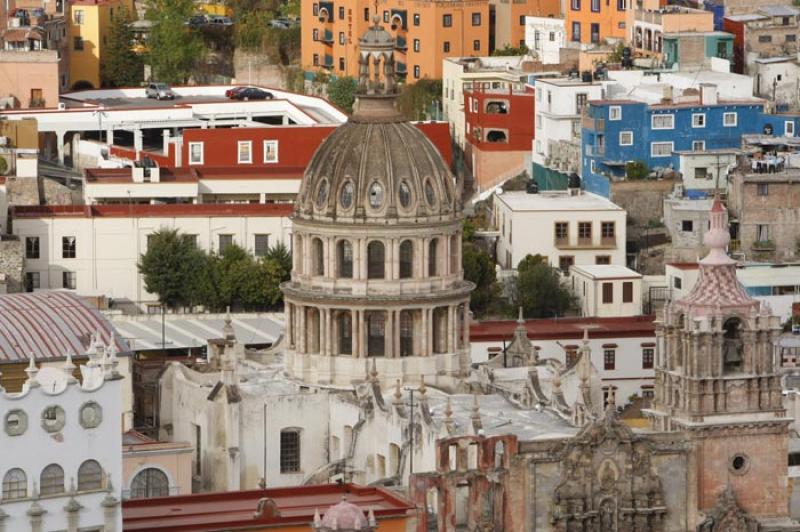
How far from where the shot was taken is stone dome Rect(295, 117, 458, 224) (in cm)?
16962

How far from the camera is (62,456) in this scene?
474ft

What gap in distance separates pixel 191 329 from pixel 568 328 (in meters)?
14.0

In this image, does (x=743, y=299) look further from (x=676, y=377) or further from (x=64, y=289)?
(x=64, y=289)

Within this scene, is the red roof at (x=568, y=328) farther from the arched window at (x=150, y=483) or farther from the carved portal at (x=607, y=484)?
the carved portal at (x=607, y=484)

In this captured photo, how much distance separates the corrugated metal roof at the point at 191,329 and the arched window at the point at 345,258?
62.2 ft

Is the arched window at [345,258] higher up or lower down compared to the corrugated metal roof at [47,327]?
higher up

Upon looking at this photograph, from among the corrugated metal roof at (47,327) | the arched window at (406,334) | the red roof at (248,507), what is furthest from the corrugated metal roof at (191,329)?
the red roof at (248,507)

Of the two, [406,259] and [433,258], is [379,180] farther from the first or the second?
[433,258]

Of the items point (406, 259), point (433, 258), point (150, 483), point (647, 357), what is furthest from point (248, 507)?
point (647, 357)

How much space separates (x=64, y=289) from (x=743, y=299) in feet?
154

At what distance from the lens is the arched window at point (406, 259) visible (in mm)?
169875

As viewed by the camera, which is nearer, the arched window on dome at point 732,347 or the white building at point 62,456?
the white building at point 62,456

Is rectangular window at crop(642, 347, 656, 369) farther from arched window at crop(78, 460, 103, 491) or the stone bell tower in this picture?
arched window at crop(78, 460, 103, 491)

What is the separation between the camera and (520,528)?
157 m
